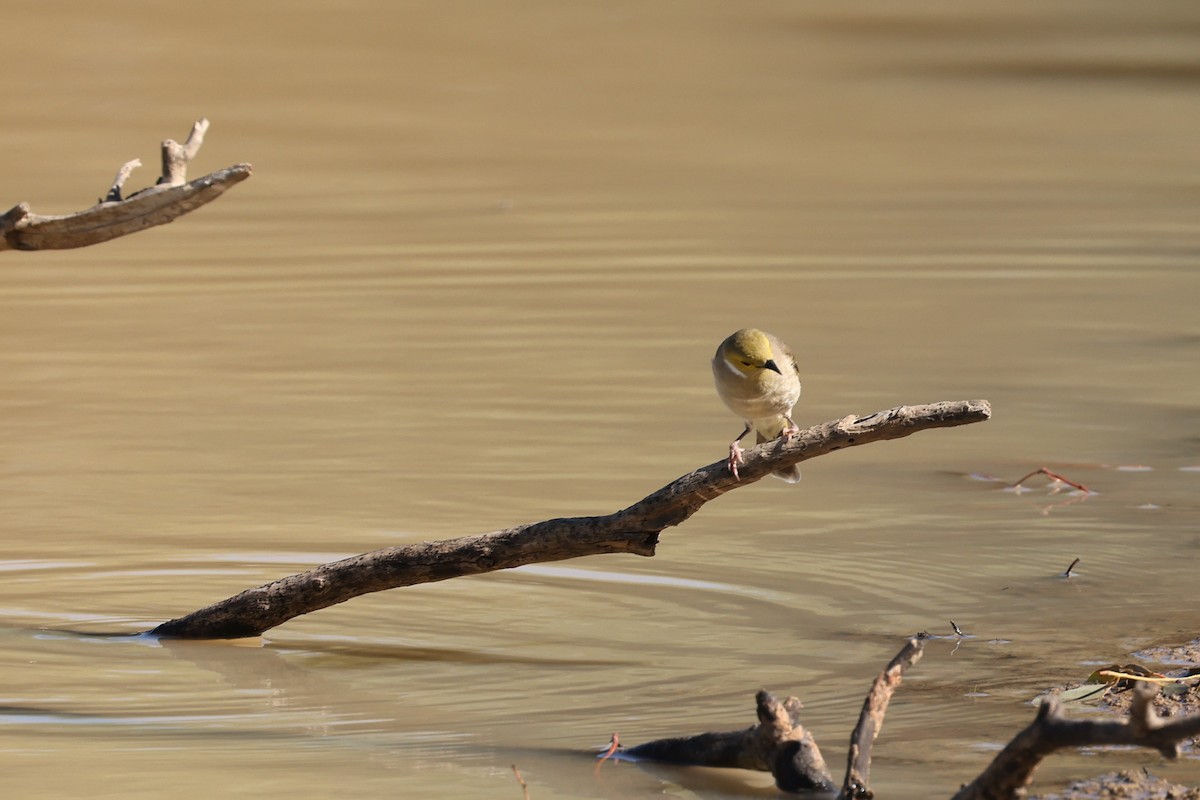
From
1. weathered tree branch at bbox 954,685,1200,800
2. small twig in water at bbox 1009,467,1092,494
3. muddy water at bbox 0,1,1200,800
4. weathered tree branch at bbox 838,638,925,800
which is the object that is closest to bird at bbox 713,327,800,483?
muddy water at bbox 0,1,1200,800

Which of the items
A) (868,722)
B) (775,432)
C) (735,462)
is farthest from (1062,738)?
(775,432)

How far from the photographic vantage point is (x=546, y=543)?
12.9 feet

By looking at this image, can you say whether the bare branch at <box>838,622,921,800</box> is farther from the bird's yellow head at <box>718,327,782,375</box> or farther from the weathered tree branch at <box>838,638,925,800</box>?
the bird's yellow head at <box>718,327,782,375</box>

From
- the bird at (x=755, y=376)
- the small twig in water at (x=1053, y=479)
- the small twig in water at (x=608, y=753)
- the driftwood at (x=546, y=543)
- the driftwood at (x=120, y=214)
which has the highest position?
the driftwood at (x=120, y=214)

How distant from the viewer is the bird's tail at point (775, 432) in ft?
13.6

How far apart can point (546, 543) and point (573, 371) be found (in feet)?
15.7

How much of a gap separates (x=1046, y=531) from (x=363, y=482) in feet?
7.75

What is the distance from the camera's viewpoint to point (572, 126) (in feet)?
57.3

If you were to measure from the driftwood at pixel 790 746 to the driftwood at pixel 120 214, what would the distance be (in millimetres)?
1773

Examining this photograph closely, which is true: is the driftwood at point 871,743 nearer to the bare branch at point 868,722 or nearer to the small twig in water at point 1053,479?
the bare branch at point 868,722

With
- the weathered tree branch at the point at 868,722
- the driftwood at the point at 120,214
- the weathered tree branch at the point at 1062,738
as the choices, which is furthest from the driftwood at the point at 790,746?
the driftwood at the point at 120,214

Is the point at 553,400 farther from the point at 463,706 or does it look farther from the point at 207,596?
the point at 463,706

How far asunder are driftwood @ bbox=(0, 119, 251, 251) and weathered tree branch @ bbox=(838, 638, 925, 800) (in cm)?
205

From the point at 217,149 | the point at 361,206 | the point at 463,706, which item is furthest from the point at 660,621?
the point at 217,149
